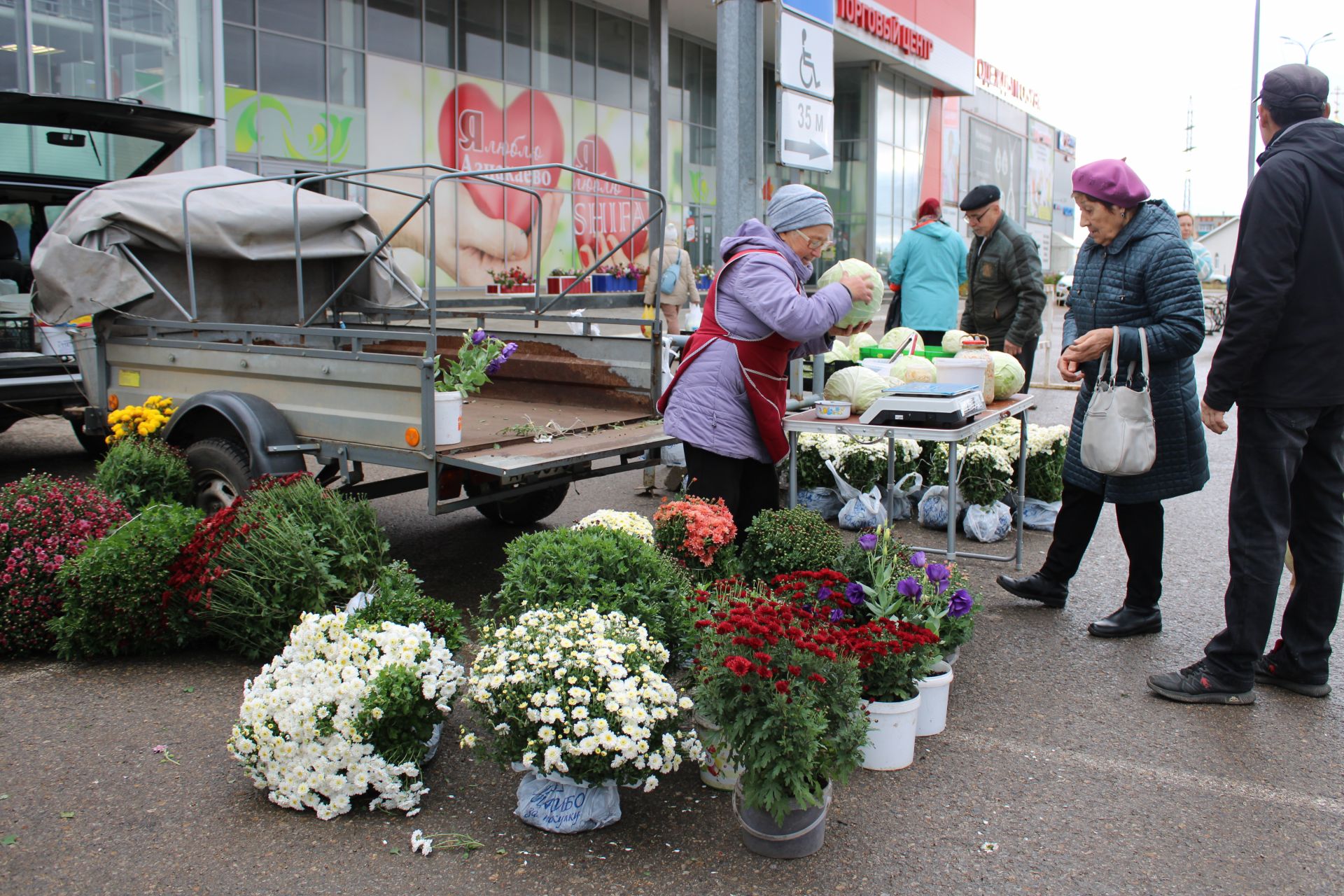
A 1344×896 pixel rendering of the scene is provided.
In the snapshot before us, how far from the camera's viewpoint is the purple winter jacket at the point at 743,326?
13.8 ft

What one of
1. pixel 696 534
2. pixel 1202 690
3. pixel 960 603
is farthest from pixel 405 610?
pixel 1202 690

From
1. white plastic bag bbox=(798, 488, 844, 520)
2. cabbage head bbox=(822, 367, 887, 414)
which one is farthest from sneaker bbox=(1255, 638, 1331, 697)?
white plastic bag bbox=(798, 488, 844, 520)

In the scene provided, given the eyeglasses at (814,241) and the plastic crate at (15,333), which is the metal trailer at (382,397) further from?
the plastic crate at (15,333)

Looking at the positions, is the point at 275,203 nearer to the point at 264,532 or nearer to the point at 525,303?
the point at 525,303

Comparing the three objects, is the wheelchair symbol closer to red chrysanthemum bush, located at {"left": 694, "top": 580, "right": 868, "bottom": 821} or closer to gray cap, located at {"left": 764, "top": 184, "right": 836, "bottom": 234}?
gray cap, located at {"left": 764, "top": 184, "right": 836, "bottom": 234}

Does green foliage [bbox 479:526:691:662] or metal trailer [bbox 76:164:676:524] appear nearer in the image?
green foliage [bbox 479:526:691:662]

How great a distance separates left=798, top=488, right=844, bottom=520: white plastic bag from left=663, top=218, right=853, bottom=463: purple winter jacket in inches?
95.5

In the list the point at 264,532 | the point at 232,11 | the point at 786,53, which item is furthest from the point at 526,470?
the point at 232,11

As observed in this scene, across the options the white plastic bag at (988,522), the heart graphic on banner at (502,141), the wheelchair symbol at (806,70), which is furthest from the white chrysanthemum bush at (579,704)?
the heart graphic on banner at (502,141)

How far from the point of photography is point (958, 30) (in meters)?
32.4

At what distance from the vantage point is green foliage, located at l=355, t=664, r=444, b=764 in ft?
10.4

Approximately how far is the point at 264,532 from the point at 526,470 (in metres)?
1.03

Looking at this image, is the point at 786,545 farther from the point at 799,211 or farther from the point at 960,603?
the point at 799,211

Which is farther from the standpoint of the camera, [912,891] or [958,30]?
[958,30]
